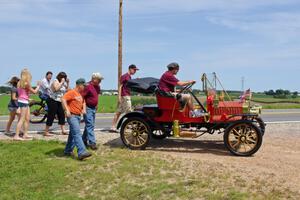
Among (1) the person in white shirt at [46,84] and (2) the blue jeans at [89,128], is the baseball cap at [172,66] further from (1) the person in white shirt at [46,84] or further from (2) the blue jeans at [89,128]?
Answer: (1) the person in white shirt at [46,84]

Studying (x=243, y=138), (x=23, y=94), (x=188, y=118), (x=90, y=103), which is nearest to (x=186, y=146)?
(x=188, y=118)

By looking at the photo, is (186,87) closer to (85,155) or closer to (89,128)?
(89,128)

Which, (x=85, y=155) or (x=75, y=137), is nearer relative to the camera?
(x=85, y=155)

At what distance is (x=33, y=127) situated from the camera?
573 inches

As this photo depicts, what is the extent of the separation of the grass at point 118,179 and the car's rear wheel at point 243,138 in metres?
1.42

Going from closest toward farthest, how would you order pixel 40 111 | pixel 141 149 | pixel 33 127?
pixel 141 149
pixel 33 127
pixel 40 111

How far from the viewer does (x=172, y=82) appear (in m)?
9.44

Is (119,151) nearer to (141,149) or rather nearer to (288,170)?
(141,149)

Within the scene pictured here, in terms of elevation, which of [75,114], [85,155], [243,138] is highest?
[75,114]

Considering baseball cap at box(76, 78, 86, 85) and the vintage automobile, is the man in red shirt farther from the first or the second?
baseball cap at box(76, 78, 86, 85)

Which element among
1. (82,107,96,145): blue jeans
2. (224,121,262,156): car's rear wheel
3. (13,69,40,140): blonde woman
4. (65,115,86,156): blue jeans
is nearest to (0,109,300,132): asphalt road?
(13,69,40,140): blonde woman

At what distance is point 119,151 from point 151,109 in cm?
132

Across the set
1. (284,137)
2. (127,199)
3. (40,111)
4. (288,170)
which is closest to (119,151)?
(127,199)

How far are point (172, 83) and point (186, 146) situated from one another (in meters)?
1.70
